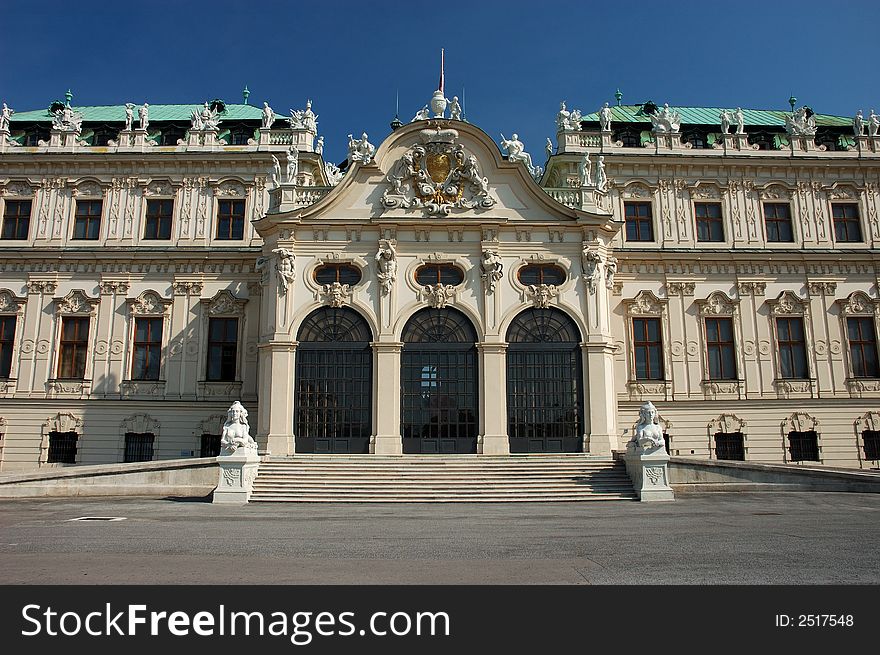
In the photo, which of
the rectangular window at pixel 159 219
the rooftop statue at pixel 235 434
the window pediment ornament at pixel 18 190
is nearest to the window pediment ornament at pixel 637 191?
the rooftop statue at pixel 235 434

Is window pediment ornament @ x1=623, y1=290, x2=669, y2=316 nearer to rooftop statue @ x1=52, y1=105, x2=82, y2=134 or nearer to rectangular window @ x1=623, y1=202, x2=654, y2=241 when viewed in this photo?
rectangular window @ x1=623, y1=202, x2=654, y2=241

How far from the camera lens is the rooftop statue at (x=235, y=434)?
23656 mm

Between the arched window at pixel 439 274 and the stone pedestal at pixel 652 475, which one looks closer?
the stone pedestal at pixel 652 475

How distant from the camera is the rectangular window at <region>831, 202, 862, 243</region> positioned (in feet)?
117

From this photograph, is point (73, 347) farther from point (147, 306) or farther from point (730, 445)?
point (730, 445)

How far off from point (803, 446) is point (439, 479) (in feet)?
61.4

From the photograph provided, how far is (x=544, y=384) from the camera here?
29125 mm

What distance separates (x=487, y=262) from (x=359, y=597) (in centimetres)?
2307

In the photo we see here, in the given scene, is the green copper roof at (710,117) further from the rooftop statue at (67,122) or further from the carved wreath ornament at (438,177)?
the rooftop statue at (67,122)

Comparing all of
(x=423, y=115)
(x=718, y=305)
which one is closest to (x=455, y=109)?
(x=423, y=115)

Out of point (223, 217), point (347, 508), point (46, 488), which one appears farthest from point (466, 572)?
point (223, 217)

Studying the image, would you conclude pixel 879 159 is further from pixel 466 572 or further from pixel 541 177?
pixel 466 572

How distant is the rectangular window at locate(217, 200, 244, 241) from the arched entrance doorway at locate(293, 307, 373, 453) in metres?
8.72

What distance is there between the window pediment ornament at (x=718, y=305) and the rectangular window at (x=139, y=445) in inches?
1047
